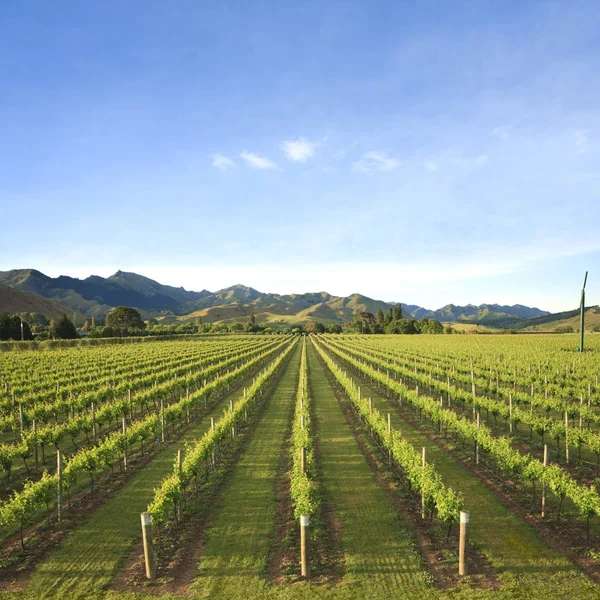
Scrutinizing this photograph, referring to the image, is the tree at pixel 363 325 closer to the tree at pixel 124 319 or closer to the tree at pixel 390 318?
the tree at pixel 390 318

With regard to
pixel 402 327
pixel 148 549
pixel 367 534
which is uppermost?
pixel 402 327

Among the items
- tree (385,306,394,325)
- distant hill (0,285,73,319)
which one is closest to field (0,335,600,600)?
tree (385,306,394,325)

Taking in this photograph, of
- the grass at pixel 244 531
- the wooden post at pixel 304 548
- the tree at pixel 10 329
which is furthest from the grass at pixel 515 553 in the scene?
the tree at pixel 10 329

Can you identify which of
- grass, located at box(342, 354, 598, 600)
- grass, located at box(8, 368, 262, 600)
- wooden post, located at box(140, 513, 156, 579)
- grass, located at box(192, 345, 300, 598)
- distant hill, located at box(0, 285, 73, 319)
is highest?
distant hill, located at box(0, 285, 73, 319)

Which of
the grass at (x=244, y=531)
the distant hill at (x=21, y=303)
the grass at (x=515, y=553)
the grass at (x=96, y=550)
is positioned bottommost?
the grass at (x=96, y=550)

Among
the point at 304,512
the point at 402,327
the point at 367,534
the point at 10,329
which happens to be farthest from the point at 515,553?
the point at 402,327

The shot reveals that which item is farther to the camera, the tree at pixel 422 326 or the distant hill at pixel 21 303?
the distant hill at pixel 21 303

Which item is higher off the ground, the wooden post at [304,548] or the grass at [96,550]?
the wooden post at [304,548]

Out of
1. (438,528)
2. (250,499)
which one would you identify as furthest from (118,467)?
(438,528)

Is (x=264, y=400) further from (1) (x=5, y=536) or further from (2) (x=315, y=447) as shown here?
(1) (x=5, y=536)

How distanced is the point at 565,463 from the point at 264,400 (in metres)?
17.0

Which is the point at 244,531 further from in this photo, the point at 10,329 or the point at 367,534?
the point at 10,329

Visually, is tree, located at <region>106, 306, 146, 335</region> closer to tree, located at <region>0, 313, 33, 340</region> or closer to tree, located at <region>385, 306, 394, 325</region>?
tree, located at <region>0, 313, 33, 340</region>

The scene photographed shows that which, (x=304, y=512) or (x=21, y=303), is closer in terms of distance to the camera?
(x=304, y=512)
